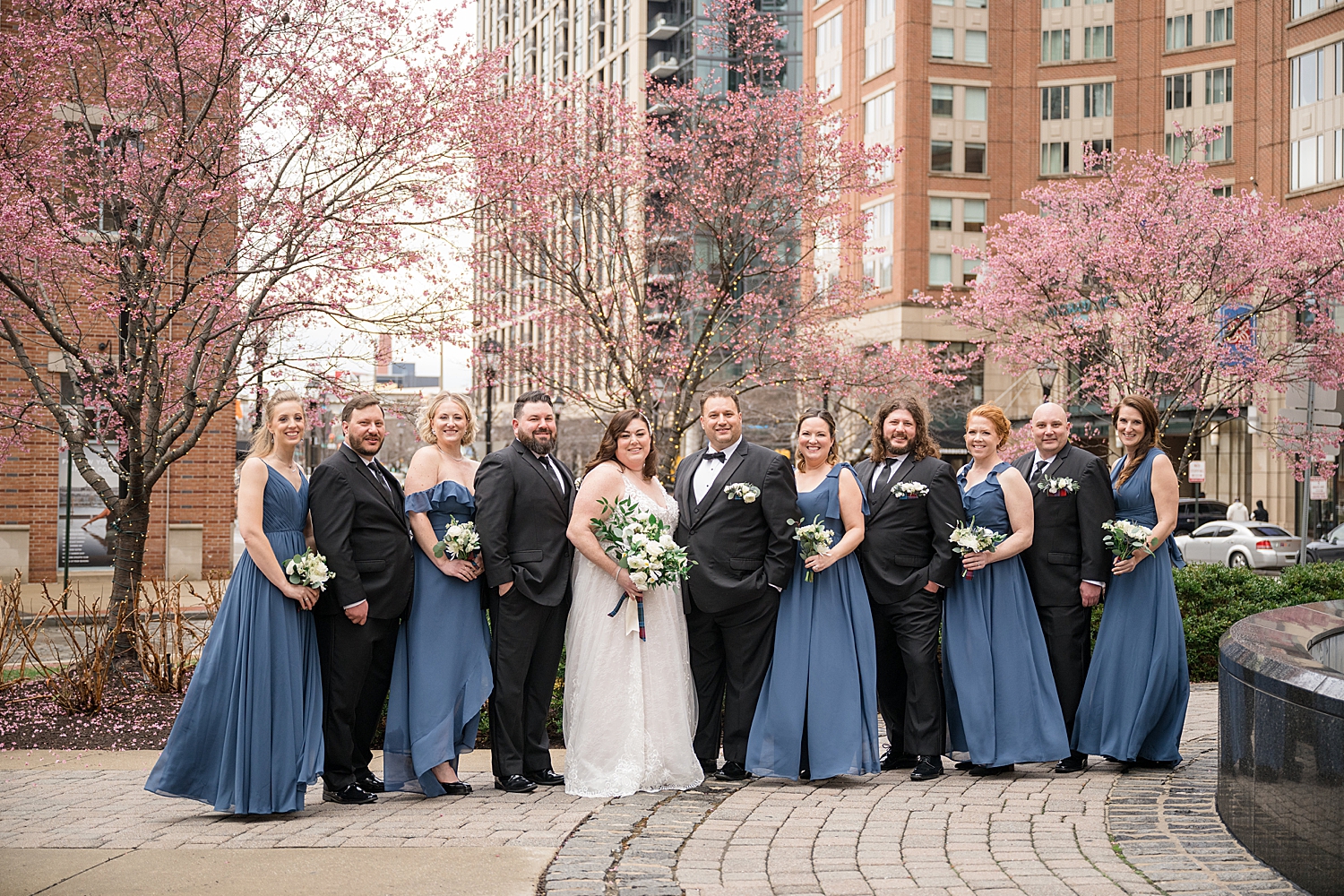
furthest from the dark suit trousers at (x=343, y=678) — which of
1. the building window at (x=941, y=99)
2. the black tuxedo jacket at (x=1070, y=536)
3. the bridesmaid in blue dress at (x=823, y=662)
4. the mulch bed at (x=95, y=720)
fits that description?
the building window at (x=941, y=99)

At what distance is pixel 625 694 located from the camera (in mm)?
7191

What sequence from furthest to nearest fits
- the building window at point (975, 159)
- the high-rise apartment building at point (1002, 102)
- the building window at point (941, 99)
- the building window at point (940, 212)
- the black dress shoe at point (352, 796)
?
the building window at point (975, 159)
the building window at point (940, 212)
the building window at point (941, 99)
the high-rise apartment building at point (1002, 102)
the black dress shoe at point (352, 796)

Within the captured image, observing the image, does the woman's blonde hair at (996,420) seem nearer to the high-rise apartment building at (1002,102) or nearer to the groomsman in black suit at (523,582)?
the groomsman in black suit at (523,582)

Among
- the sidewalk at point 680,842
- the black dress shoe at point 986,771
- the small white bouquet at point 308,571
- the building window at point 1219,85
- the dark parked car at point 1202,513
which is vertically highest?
the building window at point 1219,85

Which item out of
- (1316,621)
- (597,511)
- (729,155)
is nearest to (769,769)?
(597,511)

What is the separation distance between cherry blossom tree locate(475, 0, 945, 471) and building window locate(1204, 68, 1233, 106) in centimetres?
3349

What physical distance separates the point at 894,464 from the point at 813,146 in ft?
44.6

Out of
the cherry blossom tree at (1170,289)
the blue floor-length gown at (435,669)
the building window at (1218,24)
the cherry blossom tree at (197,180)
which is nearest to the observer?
the blue floor-length gown at (435,669)

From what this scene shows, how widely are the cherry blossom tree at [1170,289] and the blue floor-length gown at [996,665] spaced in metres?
19.5

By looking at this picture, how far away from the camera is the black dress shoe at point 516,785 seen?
7.13m

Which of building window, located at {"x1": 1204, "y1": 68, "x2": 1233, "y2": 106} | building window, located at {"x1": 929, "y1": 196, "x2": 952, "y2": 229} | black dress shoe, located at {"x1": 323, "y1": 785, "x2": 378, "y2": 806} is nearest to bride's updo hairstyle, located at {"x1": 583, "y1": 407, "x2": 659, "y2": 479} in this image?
black dress shoe, located at {"x1": 323, "y1": 785, "x2": 378, "y2": 806}

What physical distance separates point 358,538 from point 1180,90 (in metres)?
51.0

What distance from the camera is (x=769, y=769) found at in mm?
7293

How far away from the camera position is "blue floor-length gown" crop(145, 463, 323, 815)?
6465mm
